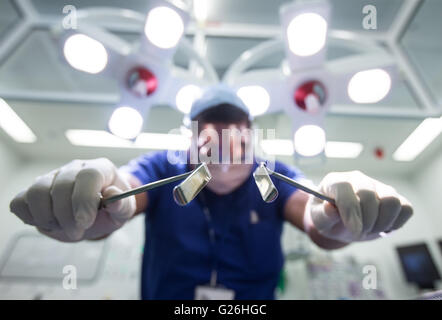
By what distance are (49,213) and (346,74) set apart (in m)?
0.86

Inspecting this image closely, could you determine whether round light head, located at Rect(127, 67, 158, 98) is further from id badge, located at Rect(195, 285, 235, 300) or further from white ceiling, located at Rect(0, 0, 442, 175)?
id badge, located at Rect(195, 285, 235, 300)

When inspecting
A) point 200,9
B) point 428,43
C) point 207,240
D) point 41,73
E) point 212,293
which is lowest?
point 212,293

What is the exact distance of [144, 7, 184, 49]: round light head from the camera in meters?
0.73

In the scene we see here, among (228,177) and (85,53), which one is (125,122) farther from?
(228,177)

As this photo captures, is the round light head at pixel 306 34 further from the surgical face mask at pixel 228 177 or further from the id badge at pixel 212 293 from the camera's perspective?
the id badge at pixel 212 293

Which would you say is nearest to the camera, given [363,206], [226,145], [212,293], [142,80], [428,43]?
[363,206]

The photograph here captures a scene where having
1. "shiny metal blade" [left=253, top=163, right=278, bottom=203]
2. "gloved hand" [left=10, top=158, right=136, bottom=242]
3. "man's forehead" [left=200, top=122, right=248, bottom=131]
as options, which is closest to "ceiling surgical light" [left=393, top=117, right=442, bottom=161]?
"man's forehead" [left=200, top=122, right=248, bottom=131]

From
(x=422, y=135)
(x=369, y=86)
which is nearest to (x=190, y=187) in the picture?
(x=369, y=86)

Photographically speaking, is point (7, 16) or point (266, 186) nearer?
point (266, 186)

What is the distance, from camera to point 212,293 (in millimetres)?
687

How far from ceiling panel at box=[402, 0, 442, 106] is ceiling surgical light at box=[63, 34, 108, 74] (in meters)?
1.22

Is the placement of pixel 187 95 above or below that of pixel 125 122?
above

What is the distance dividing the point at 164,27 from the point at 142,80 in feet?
0.56

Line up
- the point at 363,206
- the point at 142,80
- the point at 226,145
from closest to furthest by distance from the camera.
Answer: the point at 363,206 < the point at 226,145 < the point at 142,80
